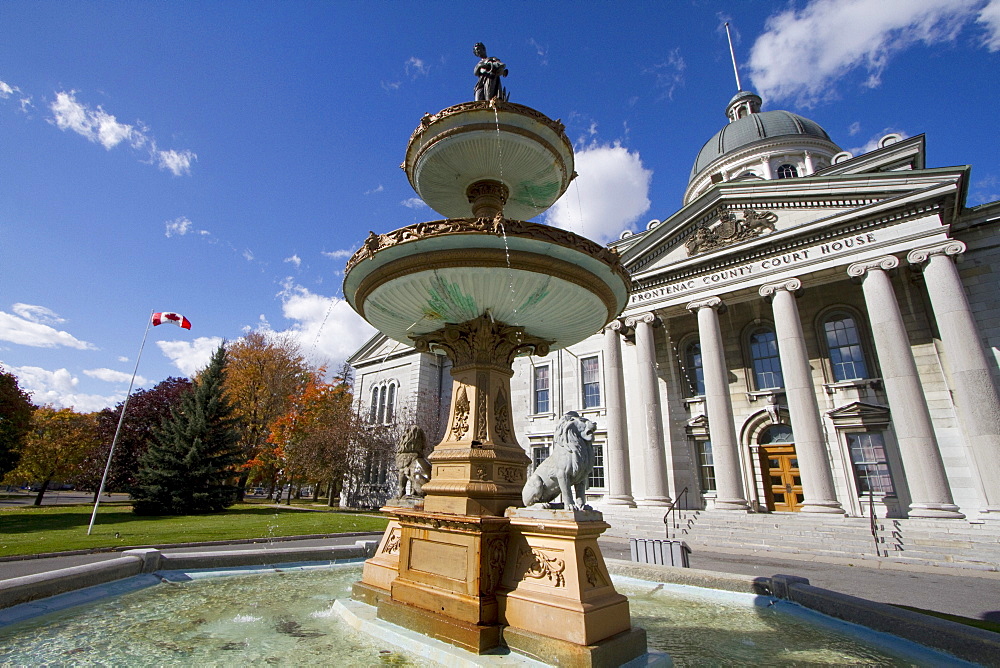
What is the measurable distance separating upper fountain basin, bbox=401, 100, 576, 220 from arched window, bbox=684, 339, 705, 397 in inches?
679

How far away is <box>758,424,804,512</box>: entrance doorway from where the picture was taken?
18984 mm

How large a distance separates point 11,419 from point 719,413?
3597 cm

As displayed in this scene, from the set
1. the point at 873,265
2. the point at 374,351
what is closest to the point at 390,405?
the point at 374,351

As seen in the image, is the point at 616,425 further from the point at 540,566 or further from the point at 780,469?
the point at 540,566

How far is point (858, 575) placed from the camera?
396 inches

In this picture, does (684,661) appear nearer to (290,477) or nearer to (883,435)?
(883,435)

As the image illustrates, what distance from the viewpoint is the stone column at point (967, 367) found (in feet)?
42.8

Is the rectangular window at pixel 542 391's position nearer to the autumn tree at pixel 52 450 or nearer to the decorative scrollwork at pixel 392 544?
the decorative scrollwork at pixel 392 544

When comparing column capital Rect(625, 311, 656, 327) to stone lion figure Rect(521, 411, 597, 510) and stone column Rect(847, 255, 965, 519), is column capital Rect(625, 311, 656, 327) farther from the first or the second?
stone lion figure Rect(521, 411, 597, 510)

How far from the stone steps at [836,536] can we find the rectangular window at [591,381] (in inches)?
324

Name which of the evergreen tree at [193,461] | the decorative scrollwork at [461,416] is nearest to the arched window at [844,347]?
the decorative scrollwork at [461,416]

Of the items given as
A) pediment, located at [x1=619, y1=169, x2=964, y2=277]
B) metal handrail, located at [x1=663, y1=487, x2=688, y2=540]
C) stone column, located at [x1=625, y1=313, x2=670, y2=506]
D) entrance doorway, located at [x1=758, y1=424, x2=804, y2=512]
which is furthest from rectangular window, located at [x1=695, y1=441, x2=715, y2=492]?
pediment, located at [x1=619, y1=169, x2=964, y2=277]

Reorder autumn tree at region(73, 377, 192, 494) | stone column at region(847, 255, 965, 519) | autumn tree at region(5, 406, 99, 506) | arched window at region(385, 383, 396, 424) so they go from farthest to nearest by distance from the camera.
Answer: arched window at region(385, 383, 396, 424) < autumn tree at region(5, 406, 99, 506) < autumn tree at region(73, 377, 192, 494) < stone column at region(847, 255, 965, 519)

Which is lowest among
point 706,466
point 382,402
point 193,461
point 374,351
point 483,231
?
point 193,461
